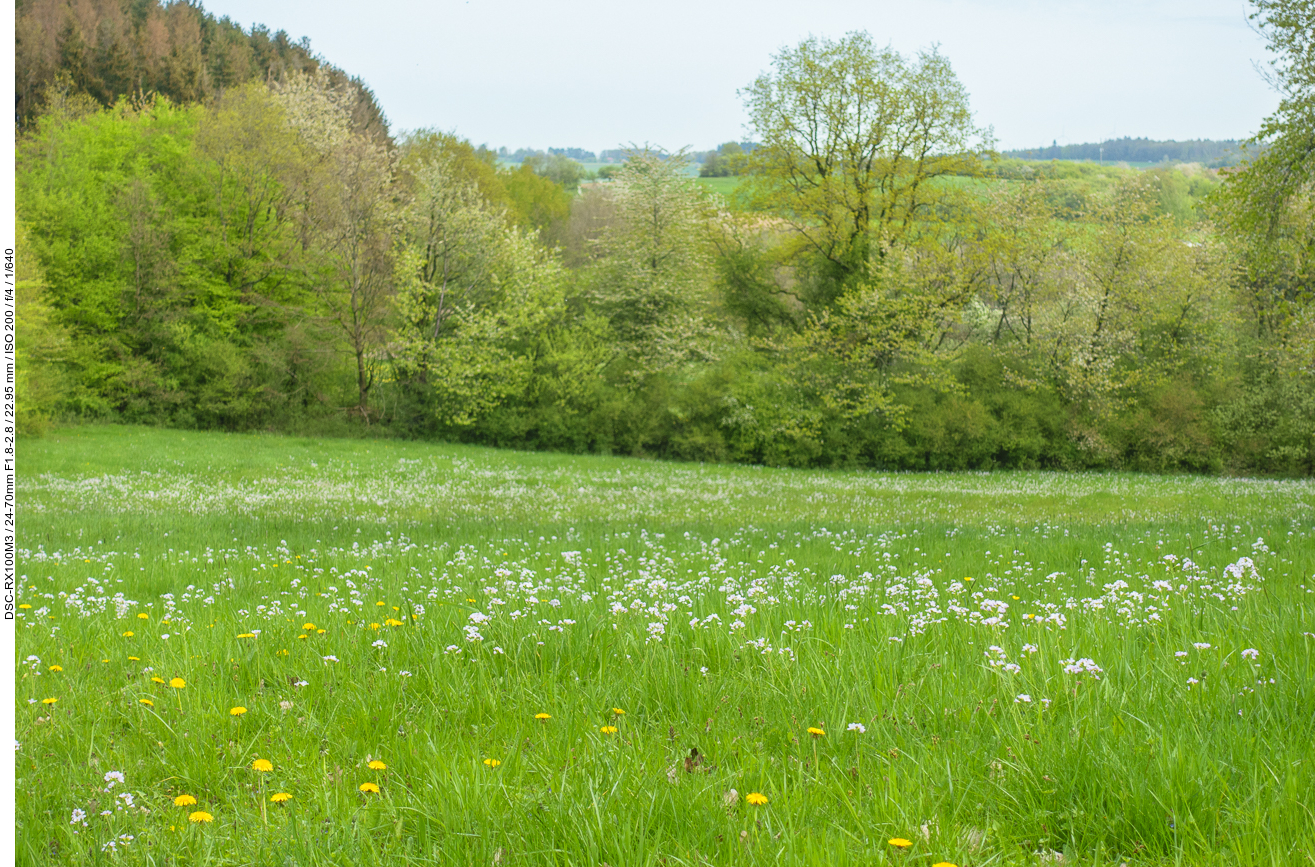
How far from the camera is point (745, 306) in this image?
40.7 m

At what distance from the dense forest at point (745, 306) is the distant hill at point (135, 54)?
12.5 metres

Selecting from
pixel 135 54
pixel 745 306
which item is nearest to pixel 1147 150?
pixel 745 306

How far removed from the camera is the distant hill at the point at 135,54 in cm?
5234

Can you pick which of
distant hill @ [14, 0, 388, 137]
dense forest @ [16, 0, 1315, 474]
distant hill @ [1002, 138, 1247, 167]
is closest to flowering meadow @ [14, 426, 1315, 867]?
dense forest @ [16, 0, 1315, 474]

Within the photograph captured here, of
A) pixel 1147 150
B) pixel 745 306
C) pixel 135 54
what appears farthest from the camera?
pixel 1147 150

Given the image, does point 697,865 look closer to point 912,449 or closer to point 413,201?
point 912,449

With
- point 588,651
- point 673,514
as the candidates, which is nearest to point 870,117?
point 673,514

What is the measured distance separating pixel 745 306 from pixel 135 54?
5022 centimetres

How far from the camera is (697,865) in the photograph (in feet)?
7.54

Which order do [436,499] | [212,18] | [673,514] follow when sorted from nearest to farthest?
[673,514] < [436,499] < [212,18]

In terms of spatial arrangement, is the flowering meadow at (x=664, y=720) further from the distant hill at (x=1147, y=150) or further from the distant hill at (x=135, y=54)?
the distant hill at (x=1147, y=150)

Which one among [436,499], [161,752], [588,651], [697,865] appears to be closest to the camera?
[697,865]

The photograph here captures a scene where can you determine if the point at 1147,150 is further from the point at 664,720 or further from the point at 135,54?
the point at 664,720

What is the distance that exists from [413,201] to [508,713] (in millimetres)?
40428
